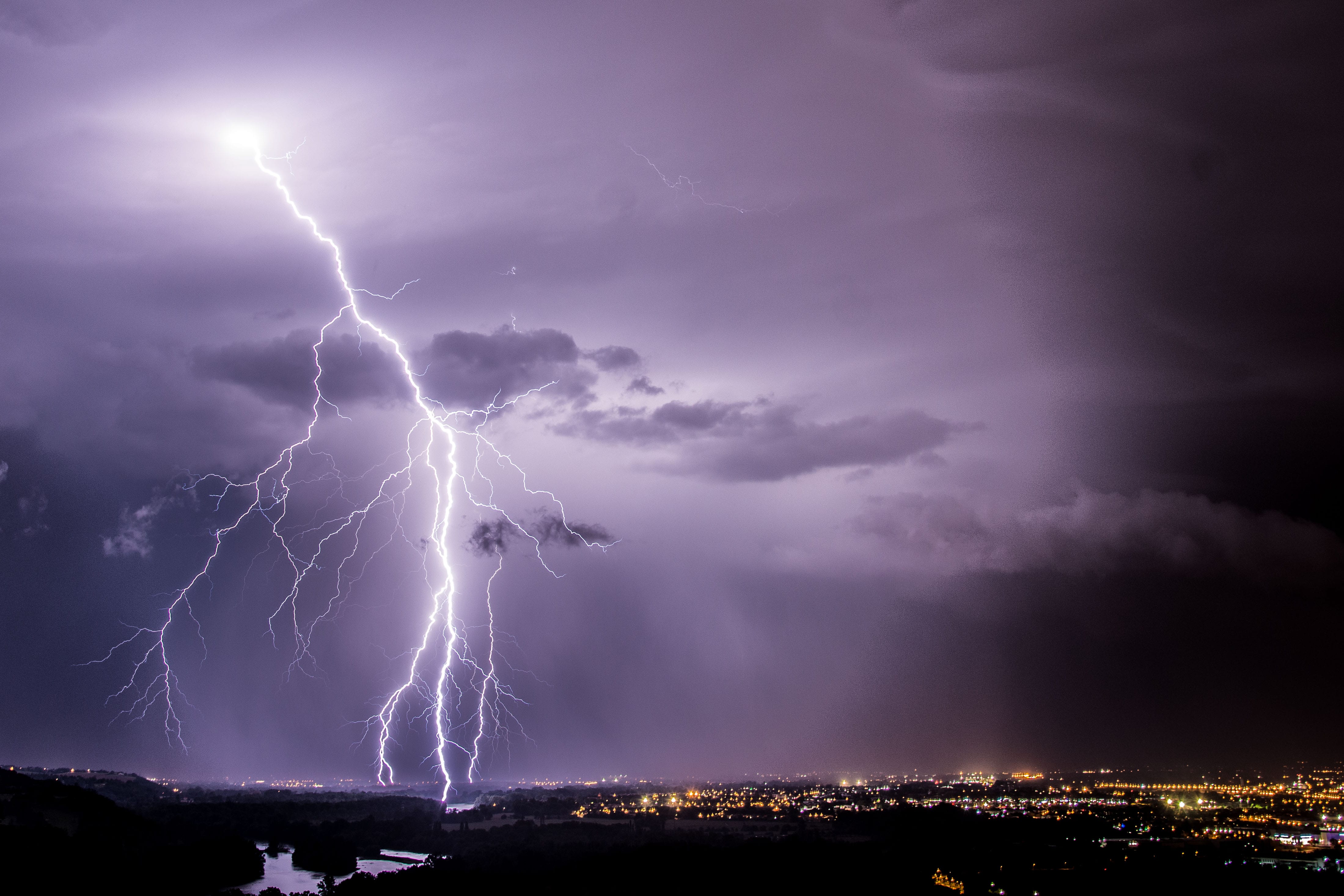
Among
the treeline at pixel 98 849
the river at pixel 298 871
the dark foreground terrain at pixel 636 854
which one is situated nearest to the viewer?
the treeline at pixel 98 849

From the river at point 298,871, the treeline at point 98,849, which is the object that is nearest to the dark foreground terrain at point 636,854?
the treeline at point 98,849

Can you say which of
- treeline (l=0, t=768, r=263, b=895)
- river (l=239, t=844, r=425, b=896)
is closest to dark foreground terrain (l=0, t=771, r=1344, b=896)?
treeline (l=0, t=768, r=263, b=895)

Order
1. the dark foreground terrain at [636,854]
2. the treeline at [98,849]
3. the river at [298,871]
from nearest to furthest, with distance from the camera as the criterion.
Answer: the treeline at [98,849] → the dark foreground terrain at [636,854] → the river at [298,871]

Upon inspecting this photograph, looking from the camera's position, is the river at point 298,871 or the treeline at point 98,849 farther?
the river at point 298,871

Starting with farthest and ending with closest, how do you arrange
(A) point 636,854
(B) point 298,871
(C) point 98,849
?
(B) point 298,871 < (A) point 636,854 < (C) point 98,849

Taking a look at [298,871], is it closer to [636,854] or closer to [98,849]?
[98,849]

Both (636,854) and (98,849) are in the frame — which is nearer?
(98,849)

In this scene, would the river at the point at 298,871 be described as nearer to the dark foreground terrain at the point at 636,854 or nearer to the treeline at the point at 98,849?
the dark foreground terrain at the point at 636,854

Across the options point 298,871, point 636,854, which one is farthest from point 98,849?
point 636,854

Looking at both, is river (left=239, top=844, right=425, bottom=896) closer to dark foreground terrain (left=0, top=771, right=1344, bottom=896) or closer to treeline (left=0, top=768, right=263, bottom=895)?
dark foreground terrain (left=0, top=771, right=1344, bottom=896)
